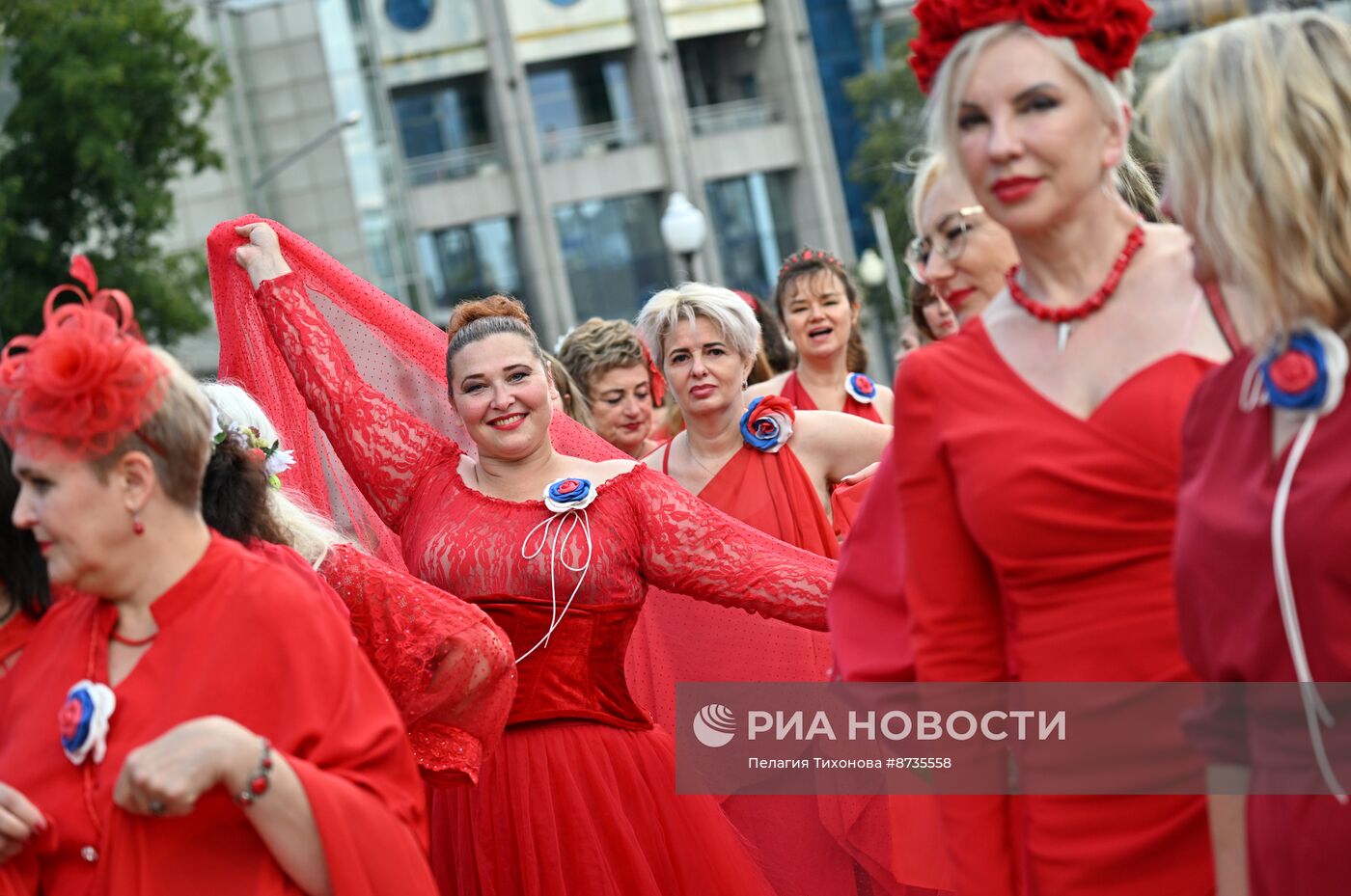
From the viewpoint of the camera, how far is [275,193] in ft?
141

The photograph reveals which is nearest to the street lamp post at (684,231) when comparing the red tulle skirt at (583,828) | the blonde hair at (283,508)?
the red tulle skirt at (583,828)

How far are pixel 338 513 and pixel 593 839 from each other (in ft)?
4.61

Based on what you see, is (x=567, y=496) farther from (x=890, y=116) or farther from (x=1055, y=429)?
(x=890, y=116)

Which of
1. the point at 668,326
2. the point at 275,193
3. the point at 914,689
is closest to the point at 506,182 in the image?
the point at 275,193

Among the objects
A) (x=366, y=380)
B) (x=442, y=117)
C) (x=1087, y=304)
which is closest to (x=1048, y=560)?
(x=1087, y=304)

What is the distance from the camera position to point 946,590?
10.9ft

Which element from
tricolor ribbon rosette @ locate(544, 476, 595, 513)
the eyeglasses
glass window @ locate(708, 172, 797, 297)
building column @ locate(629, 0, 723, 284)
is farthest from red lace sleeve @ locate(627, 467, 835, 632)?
glass window @ locate(708, 172, 797, 297)

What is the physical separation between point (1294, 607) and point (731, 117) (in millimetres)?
48661

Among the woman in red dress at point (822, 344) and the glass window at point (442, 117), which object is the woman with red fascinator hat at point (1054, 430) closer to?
the woman in red dress at point (822, 344)

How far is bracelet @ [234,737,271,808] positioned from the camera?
3023 mm

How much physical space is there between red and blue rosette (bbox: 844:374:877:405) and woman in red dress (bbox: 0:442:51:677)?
4902 millimetres

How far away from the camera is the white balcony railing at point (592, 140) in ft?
160

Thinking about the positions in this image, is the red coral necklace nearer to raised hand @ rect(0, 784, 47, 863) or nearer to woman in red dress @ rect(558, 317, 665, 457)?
raised hand @ rect(0, 784, 47, 863)

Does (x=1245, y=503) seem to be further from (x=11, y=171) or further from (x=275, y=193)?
(x=275, y=193)
